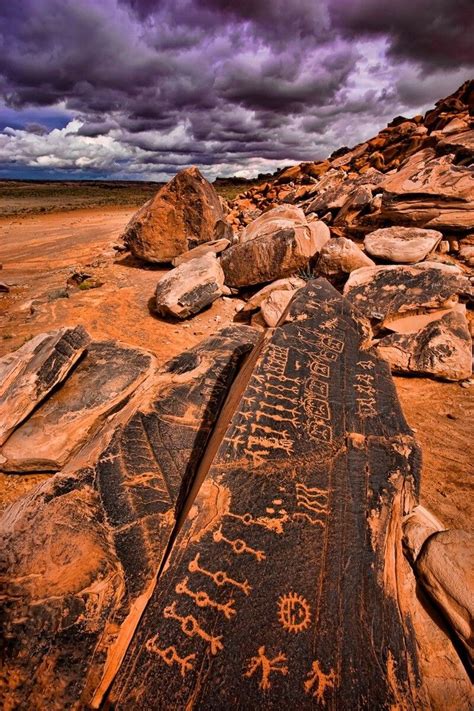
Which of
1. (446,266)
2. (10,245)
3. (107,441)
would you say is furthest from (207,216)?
(10,245)

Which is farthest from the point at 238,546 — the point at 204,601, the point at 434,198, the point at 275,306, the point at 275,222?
the point at 434,198

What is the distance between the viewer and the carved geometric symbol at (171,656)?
1.22 metres

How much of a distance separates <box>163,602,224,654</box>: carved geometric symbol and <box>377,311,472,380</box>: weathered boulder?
128 inches

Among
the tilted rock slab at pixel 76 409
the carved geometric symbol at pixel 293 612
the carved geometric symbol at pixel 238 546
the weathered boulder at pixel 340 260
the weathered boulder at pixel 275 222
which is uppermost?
the weathered boulder at pixel 275 222

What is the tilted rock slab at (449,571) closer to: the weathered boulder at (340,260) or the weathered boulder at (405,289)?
the weathered boulder at (405,289)

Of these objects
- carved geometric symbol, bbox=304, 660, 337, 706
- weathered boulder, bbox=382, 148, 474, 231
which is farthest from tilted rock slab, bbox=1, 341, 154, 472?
weathered boulder, bbox=382, 148, 474, 231

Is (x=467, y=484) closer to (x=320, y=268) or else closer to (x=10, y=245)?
(x=320, y=268)

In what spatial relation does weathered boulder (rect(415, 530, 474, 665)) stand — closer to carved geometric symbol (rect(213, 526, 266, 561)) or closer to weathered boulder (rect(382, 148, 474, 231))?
carved geometric symbol (rect(213, 526, 266, 561))

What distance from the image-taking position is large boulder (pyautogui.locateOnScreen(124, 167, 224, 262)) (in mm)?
8031

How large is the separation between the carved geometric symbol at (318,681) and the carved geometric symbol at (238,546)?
413mm

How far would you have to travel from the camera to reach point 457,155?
25.1ft

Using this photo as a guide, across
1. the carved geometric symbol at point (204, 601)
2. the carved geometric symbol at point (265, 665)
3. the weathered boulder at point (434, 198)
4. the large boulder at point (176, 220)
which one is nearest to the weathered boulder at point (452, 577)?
the carved geometric symbol at point (265, 665)

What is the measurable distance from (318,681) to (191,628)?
51 centimetres

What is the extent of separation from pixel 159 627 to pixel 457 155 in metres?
10.1
